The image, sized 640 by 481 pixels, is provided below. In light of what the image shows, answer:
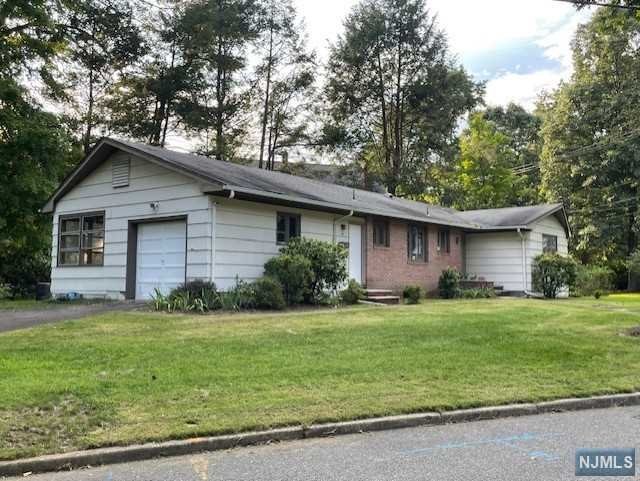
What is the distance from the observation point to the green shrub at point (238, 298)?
1302 centimetres

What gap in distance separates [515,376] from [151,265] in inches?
421

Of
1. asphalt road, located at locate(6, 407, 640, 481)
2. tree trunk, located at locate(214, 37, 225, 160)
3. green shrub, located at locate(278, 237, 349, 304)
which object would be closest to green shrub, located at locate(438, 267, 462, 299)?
green shrub, located at locate(278, 237, 349, 304)

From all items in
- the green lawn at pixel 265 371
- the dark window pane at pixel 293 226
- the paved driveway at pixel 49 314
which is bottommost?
the green lawn at pixel 265 371

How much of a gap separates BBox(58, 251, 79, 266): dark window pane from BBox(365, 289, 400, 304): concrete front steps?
862 cm

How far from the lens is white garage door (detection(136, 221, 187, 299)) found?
14656 mm

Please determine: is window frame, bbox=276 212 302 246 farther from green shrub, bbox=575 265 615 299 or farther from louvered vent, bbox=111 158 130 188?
green shrub, bbox=575 265 615 299

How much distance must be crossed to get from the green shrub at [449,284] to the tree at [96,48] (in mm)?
17868

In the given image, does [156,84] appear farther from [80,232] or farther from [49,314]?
[49,314]

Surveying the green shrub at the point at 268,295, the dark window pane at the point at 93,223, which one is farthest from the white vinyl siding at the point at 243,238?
the dark window pane at the point at 93,223

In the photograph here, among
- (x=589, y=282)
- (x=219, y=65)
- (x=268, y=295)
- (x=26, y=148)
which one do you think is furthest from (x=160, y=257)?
(x=589, y=282)

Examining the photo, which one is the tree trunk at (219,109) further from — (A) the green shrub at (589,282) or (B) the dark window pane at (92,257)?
(A) the green shrub at (589,282)

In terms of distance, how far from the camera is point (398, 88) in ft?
123

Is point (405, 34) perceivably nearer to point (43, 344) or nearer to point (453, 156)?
point (453, 156)

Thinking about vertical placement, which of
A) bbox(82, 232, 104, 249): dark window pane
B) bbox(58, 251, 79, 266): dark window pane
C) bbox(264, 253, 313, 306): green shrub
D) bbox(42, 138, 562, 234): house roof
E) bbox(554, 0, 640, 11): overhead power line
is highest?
bbox(554, 0, 640, 11): overhead power line
